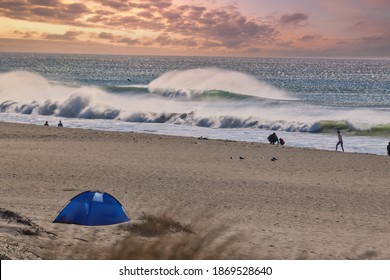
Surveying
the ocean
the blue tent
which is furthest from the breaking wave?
the blue tent

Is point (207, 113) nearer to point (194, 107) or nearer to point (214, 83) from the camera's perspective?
point (194, 107)

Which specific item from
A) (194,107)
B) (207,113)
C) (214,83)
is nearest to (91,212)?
(207,113)

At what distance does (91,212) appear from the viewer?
37.8 ft

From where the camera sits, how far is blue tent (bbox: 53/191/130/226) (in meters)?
11.5

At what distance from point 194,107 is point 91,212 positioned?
4445 cm

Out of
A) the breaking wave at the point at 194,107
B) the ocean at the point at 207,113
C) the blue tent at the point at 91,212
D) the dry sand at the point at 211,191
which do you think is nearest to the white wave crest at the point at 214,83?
the breaking wave at the point at 194,107

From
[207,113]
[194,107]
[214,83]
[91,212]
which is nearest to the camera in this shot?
[91,212]

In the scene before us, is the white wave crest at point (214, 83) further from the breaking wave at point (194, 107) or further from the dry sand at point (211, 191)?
the dry sand at point (211, 191)

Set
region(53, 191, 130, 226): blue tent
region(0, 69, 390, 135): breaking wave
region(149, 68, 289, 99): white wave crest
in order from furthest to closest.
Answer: region(149, 68, 289, 99): white wave crest < region(0, 69, 390, 135): breaking wave < region(53, 191, 130, 226): blue tent

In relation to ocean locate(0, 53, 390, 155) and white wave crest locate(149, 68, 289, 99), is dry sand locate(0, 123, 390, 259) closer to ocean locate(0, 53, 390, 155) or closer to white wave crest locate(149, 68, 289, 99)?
ocean locate(0, 53, 390, 155)

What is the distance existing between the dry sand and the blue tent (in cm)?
Answer: 55

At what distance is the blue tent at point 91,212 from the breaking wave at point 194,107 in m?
31.0

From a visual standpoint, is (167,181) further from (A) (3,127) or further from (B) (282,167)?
(A) (3,127)

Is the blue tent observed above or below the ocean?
above
